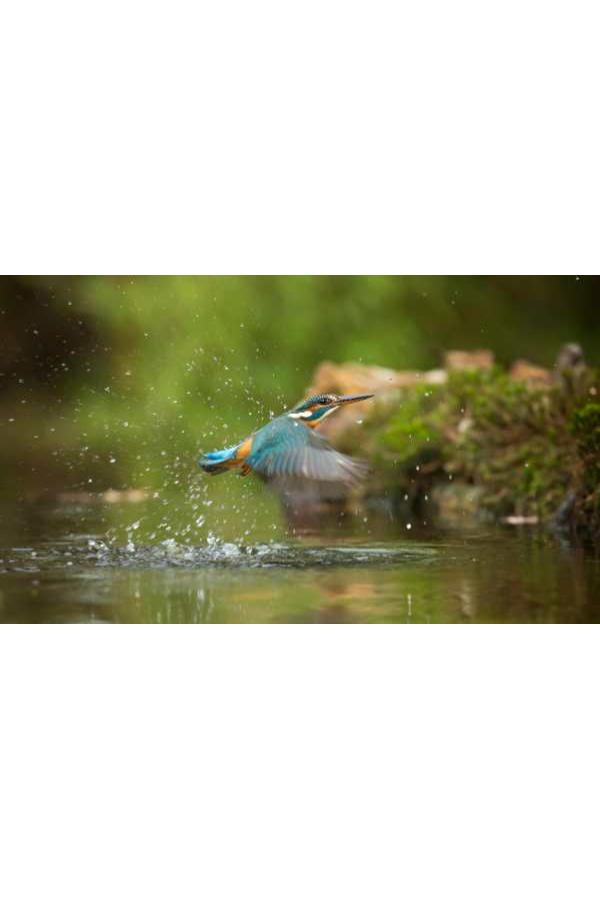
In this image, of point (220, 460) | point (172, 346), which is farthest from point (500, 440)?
point (220, 460)

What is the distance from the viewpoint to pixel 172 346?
23.4 ft

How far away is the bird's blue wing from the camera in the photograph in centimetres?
495

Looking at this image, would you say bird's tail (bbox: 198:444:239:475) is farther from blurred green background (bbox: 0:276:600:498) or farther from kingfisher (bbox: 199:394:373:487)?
blurred green background (bbox: 0:276:600:498)

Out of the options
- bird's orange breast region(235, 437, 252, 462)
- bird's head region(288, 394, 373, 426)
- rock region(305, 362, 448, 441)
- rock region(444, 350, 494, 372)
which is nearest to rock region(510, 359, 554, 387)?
rock region(444, 350, 494, 372)

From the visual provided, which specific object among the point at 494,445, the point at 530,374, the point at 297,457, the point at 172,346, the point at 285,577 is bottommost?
the point at 285,577

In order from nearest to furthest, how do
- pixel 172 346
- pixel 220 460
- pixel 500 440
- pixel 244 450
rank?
pixel 244 450 < pixel 220 460 < pixel 172 346 < pixel 500 440

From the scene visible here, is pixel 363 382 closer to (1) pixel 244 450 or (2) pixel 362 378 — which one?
(2) pixel 362 378

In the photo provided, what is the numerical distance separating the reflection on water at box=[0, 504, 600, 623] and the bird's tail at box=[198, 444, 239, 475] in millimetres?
410

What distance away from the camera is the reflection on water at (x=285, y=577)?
4715 mm

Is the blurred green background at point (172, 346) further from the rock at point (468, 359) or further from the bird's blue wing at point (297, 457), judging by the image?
the bird's blue wing at point (297, 457)

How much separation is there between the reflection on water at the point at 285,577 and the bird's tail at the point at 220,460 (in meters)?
0.41

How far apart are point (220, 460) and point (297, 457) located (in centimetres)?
60

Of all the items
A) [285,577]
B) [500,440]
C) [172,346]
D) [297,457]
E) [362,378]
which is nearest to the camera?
[297,457]
